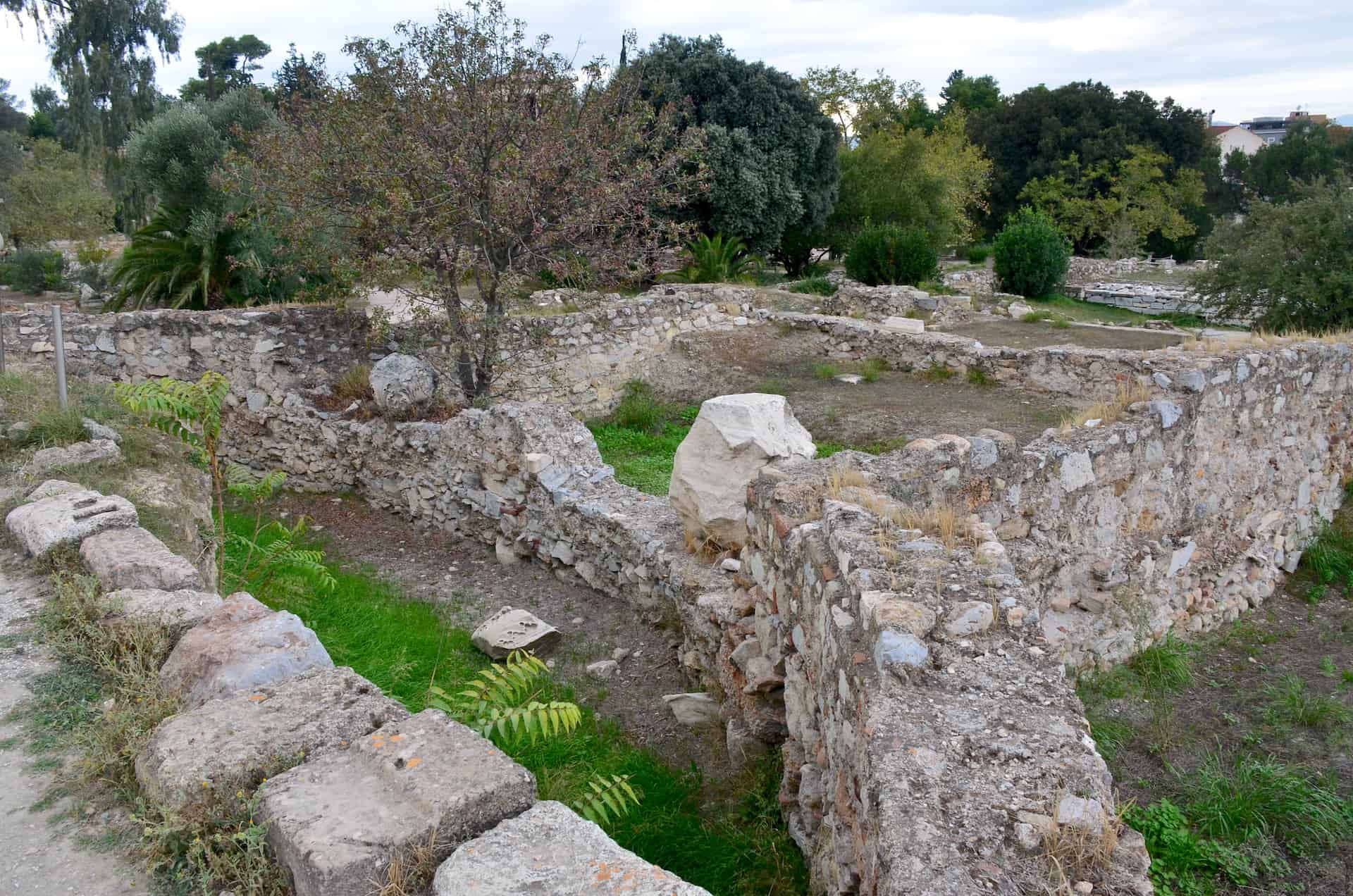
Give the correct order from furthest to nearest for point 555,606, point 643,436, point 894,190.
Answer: point 894,190
point 643,436
point 555,606

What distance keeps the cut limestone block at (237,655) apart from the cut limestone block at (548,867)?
3.77ft

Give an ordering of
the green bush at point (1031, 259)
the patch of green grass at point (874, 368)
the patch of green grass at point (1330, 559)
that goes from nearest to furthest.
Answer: the patch of green grass at point (1330, 559) → the patch of green grass at point (874, 368) → the green bush at point (1031, 259)

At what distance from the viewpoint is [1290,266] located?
51.9ft

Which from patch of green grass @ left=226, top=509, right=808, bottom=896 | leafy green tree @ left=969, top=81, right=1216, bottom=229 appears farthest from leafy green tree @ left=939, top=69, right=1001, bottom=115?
patch of green grass @ left=226, top=509, right=808, bottom=896

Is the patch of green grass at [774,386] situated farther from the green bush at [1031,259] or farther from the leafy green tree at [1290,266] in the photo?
the green bush at [1031,259]

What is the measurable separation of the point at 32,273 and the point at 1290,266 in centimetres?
2631

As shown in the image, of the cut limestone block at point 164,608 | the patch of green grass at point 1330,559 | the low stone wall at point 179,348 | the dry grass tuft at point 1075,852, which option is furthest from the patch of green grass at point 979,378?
the dry grass tuft at point 1075,852

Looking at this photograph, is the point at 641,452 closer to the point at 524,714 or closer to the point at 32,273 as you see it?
the point at 524,714

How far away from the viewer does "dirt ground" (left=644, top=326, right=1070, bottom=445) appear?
10180 millimetres

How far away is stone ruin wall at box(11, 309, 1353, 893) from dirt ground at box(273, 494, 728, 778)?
17cm

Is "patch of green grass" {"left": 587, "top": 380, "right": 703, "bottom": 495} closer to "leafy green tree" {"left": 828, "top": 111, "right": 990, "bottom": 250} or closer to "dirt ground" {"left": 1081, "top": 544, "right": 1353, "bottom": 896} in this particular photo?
"dirt ground" {"left": 1081, "top": 544, "right": 1353, "bottom": 896}

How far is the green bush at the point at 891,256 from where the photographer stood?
66.7 feet

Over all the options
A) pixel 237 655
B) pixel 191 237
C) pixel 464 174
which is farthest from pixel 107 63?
pixel 237 655

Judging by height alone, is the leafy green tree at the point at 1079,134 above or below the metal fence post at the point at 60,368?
above
